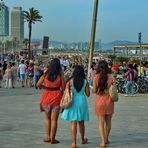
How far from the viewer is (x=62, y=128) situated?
10977mm

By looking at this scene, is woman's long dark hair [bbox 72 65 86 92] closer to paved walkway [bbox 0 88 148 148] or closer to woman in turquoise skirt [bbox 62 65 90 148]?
woman in turquoise skirt [bbox 62 65 90 148]

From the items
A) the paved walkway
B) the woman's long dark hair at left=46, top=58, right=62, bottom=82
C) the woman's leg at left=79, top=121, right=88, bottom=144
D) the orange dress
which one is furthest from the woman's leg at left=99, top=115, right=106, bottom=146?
the woman's long dark hair at left=46, top=58, right=62, bottom=82

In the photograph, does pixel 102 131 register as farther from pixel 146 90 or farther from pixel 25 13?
pixel 25 13

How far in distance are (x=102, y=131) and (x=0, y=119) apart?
4.70 meters

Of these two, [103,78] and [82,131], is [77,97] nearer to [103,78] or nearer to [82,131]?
[103,78]

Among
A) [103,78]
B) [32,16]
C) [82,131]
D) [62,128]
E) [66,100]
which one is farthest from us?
[32,16]

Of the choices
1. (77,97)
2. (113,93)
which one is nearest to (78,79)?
(77,97)

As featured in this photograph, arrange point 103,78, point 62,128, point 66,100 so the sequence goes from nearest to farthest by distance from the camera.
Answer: point 66,100, point 103,78, point 62,128

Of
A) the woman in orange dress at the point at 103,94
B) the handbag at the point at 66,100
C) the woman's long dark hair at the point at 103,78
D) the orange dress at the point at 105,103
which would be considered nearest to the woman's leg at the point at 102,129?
the woman in orange dress at the point at 103,94

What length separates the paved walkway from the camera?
8.95 meters

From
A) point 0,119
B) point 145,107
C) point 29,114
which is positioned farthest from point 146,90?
point 0,119

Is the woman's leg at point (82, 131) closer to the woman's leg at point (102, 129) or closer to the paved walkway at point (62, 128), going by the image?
the paved walkway at point (62, 128)

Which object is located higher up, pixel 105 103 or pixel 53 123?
pixel 105 103

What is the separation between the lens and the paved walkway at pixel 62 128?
8.95m
